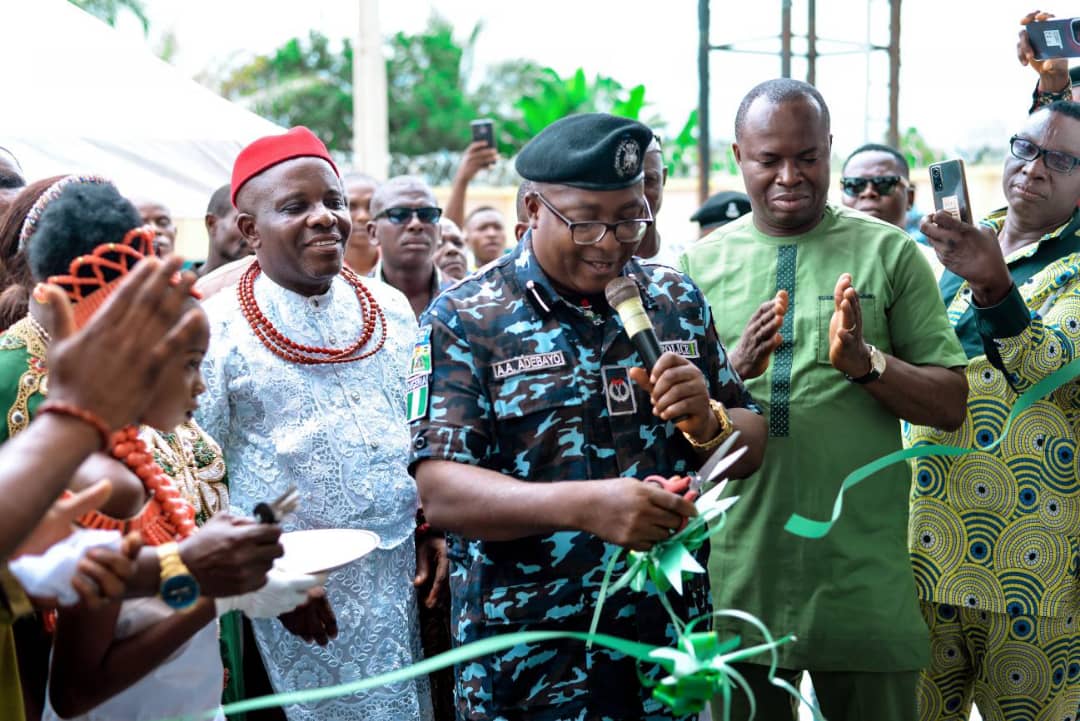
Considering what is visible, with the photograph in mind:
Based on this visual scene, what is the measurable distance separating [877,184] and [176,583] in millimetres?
4494

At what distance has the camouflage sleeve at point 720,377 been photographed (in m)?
3.03

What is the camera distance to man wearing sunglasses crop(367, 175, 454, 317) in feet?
18.1

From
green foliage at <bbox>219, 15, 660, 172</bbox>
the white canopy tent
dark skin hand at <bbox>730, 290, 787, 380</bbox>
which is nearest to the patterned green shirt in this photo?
dark skin hand at <bbox>730, 290, 787, 380</bbox>

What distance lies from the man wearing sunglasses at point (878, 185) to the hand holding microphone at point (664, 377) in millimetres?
3369

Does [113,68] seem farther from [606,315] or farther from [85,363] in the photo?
[85,363]

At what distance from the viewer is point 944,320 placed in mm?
3584

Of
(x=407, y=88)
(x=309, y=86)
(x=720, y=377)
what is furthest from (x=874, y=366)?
(x=407, y=88)

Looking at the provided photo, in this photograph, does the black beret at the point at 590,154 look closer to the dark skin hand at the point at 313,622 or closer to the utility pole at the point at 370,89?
the dark skin hand at the point at 313,622

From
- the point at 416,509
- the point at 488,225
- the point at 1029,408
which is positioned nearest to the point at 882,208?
the point at 1029,408

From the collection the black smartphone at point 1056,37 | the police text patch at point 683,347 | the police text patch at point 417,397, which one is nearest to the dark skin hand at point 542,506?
the police text patch at point 417,397

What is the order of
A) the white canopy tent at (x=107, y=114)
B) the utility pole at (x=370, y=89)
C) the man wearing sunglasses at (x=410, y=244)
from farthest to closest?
the utility pole at (x=370, y=89), the white canopy tent at (x=107, y=114), the man wearing sunglasses at (x=410, y=244)

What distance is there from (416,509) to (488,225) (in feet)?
17.9

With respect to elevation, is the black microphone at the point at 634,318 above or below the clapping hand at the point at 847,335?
above

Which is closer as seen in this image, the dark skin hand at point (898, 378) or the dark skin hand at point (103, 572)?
the dark skin hand at point (103, 572)
